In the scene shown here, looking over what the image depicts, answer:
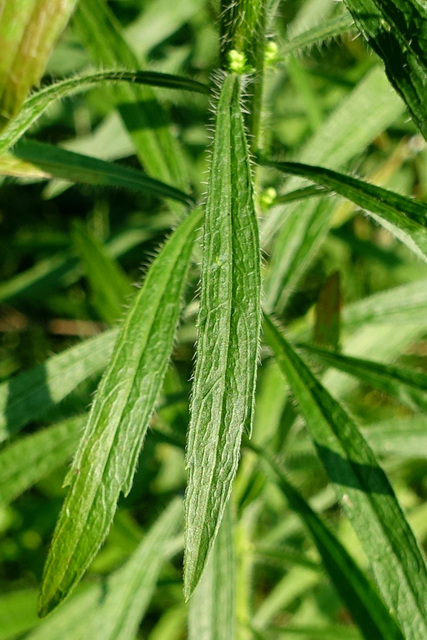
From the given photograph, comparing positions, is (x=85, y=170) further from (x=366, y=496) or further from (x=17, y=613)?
(x=17, y=613)

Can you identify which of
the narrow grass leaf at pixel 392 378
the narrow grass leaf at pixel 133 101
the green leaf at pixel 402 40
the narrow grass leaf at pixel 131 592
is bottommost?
the narrow grass leaf at pixel 131 592

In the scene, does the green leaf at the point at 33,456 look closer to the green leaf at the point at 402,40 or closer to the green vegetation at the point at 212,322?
the green vegetation at the point at 212,322

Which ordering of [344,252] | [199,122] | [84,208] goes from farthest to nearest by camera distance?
1. [84,208]
2. [344,252]
3. [199,122]

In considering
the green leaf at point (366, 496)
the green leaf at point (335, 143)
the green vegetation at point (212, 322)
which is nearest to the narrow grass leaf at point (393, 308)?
the green vegetation at point (212, 322)

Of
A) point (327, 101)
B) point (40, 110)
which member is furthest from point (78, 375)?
point (327, 101)

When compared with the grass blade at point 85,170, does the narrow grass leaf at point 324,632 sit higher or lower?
lower

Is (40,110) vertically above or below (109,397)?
above

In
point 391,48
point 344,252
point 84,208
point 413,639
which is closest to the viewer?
point 391,48

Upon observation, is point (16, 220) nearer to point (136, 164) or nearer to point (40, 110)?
point (136, 164)
